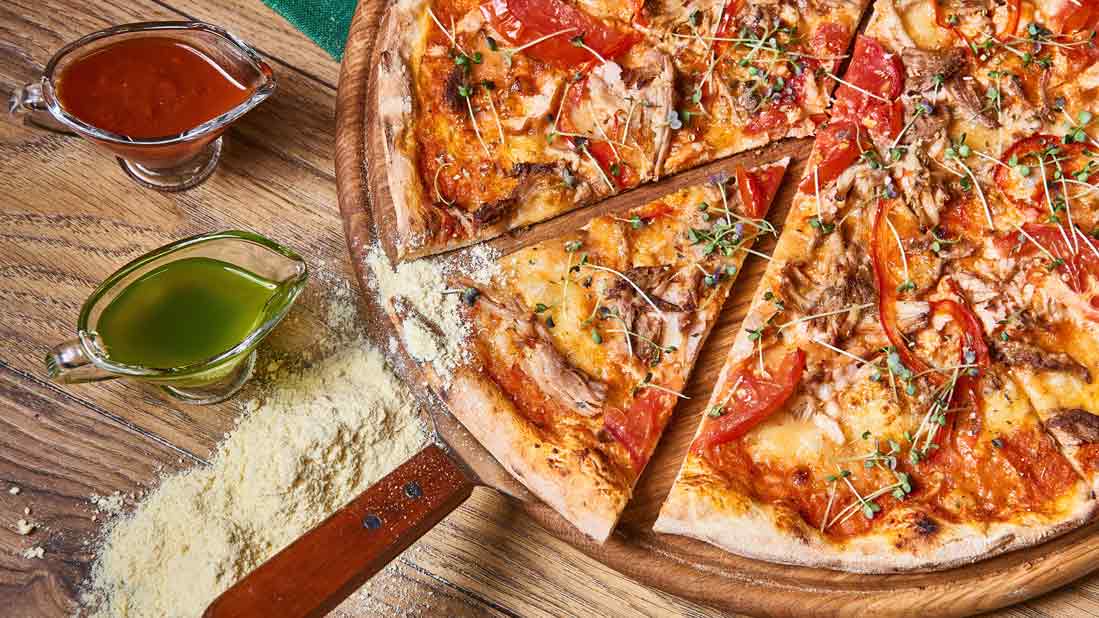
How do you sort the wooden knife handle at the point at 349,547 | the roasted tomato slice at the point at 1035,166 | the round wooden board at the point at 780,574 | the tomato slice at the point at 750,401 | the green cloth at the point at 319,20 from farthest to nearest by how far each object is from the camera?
1. the green cloth at the point at 319,20
2. the roasted tomato slice at the point at 1035,166
3. the tomato slice at the point at 750,401
4. the round wooden board at the point at 780,574
5. the wooden knife handle at the point at 349,547

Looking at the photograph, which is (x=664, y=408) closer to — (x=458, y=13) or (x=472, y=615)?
(x=472, y=615)

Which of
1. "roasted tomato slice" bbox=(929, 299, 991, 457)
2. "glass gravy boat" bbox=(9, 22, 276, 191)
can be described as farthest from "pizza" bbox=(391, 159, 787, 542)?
"glass gravy boat" bbox=(9, 22, 276, 191)

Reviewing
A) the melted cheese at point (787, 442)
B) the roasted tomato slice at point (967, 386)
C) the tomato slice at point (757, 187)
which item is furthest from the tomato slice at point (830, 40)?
the melted cheese at point (787, 442)

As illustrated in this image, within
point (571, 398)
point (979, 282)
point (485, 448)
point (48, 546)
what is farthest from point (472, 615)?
point (979, 282)

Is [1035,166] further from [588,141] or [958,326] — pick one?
[588,141]

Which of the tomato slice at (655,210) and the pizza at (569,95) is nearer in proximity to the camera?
the pizza at (569,95)

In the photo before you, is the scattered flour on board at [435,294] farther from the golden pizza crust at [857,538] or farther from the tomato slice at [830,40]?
the tomato slice at [830,40]

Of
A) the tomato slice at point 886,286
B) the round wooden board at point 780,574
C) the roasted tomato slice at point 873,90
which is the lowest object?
the round wooden board at point 780,574
